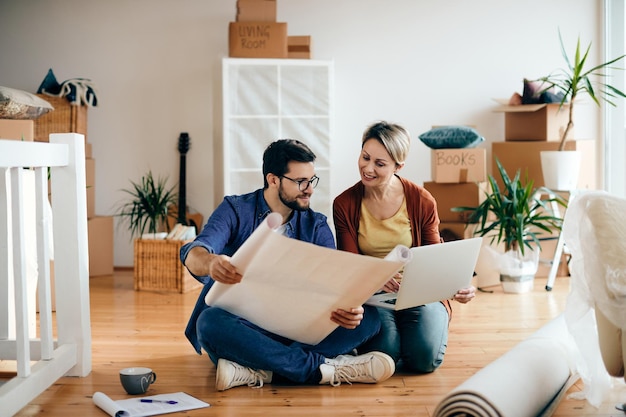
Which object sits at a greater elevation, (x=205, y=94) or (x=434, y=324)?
(x=205, y=94)

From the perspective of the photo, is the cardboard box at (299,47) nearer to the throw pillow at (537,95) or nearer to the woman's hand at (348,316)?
the throw pillow at (537,95)

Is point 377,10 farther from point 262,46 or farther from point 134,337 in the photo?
point 134,337

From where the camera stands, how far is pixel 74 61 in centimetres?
577

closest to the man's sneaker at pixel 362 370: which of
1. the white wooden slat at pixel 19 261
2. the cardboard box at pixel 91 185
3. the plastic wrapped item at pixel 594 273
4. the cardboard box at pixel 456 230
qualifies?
the plastic wrapped item at pixel 594 273

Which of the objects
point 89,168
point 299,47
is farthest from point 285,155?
point 89,168

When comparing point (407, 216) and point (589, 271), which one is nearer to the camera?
point (589, 271)

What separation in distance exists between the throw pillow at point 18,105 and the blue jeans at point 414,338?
7.50ft

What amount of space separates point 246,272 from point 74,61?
12.9 feet

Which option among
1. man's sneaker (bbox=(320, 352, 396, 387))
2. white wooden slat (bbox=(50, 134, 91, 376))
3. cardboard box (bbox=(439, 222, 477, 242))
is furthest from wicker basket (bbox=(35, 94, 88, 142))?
man's sneaker (bbox=(320, 352, 396, 387))

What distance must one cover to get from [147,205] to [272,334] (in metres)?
2.83

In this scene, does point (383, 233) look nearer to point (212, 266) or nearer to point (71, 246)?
point (212, 266)

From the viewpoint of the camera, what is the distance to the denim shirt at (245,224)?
2.77 meters

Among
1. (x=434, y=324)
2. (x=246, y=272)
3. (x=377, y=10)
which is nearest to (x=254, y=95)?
(x=377, y=10)

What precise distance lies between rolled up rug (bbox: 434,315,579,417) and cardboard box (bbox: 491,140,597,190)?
265cm
